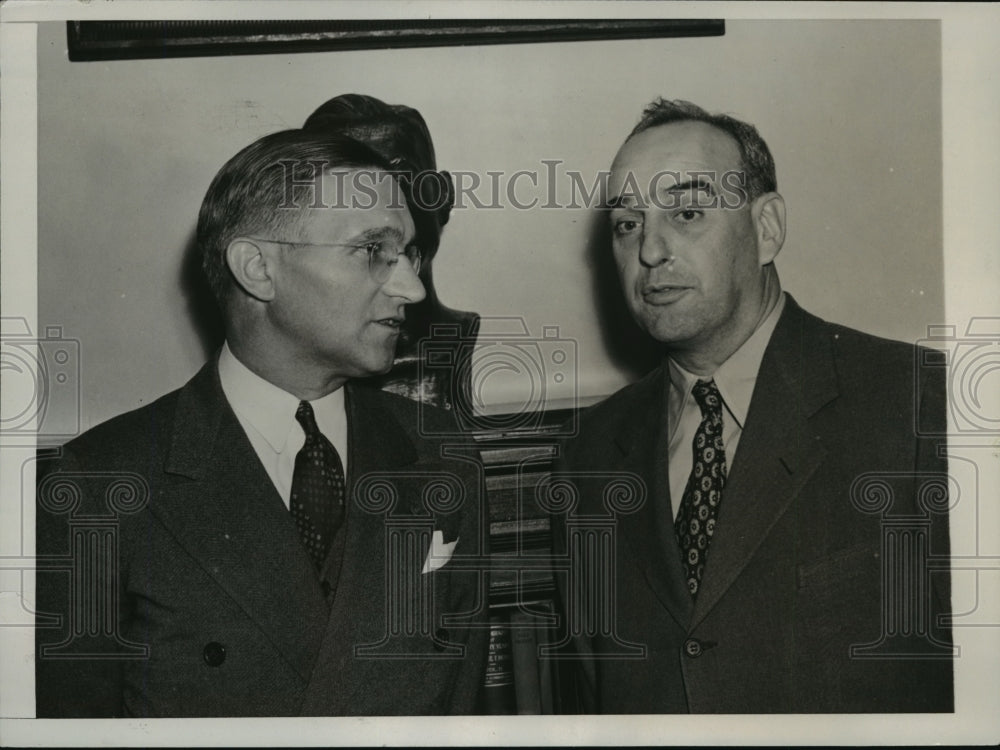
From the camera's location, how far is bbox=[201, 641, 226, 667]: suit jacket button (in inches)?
76.2

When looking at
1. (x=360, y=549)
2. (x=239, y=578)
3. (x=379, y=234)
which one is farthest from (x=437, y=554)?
(x=379, y=234)

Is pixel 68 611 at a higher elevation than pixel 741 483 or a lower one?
lower

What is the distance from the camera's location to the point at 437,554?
2.02m

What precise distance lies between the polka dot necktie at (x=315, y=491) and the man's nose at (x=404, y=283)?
28 cm

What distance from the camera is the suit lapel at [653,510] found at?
1969mm

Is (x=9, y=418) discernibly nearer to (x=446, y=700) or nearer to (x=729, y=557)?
(x=446, y=700)

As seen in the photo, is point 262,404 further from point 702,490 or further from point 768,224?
point 768,224

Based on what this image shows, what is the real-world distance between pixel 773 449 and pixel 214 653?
1.14 m

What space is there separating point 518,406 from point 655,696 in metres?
0.63

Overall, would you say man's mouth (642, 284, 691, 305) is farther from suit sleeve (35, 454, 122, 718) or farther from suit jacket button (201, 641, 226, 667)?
suit sleeve (35, 454, 122, 718)

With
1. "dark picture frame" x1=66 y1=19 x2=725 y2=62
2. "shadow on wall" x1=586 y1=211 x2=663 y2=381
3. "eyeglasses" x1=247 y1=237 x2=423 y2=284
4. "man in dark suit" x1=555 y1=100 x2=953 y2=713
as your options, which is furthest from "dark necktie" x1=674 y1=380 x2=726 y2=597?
"dark picture frame" x1=66 y1=19 x2=725 y2=62

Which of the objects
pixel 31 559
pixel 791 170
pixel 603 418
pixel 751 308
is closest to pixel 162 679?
pixel 31 559

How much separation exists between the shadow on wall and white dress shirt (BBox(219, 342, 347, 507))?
2.08ft

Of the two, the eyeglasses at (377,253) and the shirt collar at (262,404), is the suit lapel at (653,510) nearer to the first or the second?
the eyeglasses at (377,253)
